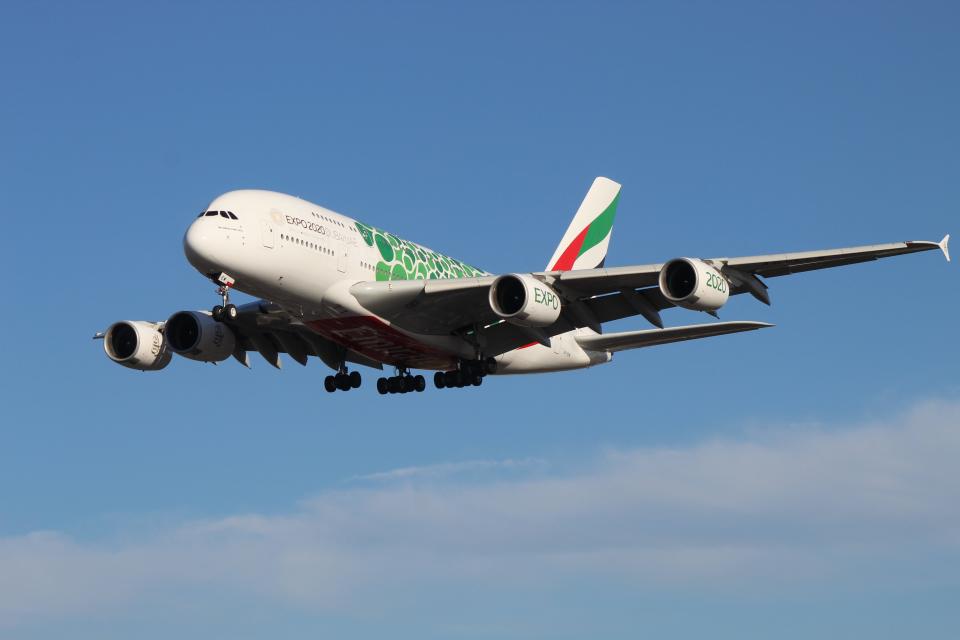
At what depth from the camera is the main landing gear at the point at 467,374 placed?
39.2 metres

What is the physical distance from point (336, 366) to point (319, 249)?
7.10 m

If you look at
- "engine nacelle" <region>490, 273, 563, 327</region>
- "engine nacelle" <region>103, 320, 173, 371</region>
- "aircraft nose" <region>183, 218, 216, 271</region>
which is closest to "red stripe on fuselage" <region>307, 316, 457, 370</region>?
"engine nacelle" <region>490, 273, 563, 327</region>

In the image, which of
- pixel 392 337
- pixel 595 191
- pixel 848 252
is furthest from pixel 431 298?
pixel 595 191

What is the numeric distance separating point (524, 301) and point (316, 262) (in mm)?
5338

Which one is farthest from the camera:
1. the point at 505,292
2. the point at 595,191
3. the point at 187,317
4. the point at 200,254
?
the point at 595,191

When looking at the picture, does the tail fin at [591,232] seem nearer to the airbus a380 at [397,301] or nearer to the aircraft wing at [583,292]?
the airbus a380 at [397,301]

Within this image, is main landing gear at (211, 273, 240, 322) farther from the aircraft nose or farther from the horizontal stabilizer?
the horizontal stabilizer

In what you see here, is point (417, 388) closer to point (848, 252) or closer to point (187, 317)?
point (187, 317)

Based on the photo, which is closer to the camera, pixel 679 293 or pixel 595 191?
pixel 679 293

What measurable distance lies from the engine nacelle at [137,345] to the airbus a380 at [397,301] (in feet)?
0.13

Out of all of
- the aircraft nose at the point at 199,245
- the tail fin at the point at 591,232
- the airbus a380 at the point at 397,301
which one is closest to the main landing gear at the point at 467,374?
the airbus a380 at the point at 397,301

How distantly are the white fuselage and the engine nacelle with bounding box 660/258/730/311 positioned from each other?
7.47 meters

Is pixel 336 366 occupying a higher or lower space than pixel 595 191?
lower

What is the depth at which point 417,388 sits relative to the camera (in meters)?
40.4
